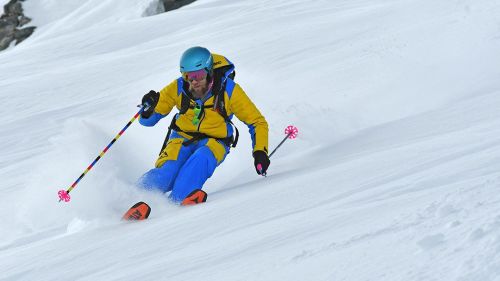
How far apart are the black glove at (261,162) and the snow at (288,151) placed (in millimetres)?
171

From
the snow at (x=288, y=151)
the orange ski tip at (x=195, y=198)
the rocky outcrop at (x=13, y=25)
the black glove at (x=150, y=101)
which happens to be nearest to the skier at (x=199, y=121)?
the black glove at (x=150, y=101)

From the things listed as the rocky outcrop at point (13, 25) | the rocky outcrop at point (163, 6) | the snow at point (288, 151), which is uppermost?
the snow at point (288, 151)

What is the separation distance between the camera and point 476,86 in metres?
6.29

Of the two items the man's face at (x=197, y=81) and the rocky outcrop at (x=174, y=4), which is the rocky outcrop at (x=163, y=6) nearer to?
the rocky outcrop at (x=174, y=4)

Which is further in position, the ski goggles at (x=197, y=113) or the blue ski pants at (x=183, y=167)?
the ski goggles at (x=197, y=113)

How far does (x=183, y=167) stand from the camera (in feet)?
16.6

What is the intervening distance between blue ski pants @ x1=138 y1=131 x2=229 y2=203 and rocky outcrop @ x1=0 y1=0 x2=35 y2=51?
2184cm

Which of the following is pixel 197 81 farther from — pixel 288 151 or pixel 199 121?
pixel 288 151

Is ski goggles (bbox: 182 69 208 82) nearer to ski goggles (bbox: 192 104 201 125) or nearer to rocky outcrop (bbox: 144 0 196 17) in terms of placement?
ski goggles (bbox: 192 104 201 125)

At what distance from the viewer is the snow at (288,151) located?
92.7 inches

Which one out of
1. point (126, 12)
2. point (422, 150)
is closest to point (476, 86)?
point (422, 150)

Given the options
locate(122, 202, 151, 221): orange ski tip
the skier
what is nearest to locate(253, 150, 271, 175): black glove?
the skier

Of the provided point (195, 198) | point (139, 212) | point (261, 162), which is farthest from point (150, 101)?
point (139, 212)

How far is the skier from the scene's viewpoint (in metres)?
5.04
